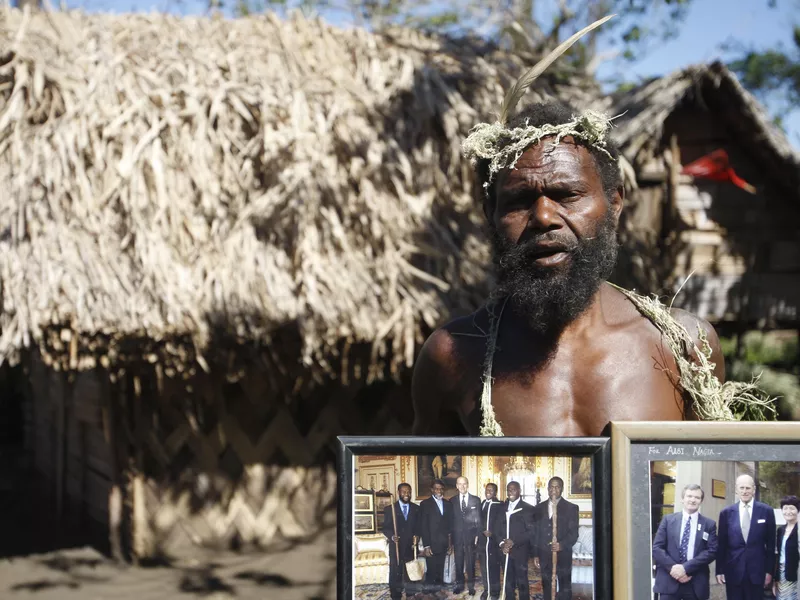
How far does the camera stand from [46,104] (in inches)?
202

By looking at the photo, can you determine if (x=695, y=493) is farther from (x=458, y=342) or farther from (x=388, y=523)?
(x=458, y=342)

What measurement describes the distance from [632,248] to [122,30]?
370 centimetres

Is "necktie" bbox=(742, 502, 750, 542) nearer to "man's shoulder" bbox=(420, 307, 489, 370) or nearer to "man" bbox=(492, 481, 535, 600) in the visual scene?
"man" bbox=(492, 481, 535, 600)

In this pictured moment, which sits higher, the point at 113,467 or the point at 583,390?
Answer: the point at 583,390

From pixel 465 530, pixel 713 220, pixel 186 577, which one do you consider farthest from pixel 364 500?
pixel 713 220

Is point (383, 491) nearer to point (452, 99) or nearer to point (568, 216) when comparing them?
point (568, 216)

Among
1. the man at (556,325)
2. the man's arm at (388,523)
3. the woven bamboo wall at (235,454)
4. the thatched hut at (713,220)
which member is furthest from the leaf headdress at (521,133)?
the woven bamboo wall at (235,454)

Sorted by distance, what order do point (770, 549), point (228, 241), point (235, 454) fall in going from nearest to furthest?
point (770, 549) → point (228, 241) → point (235, 454)

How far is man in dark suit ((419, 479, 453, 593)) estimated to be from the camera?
4.54ft

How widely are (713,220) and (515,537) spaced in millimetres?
4442

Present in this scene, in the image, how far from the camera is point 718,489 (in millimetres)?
1364

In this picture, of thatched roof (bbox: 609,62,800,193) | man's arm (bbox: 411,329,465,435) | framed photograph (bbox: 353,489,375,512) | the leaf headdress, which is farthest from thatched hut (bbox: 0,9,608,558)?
framed photograph (bbox: 353,489,375,512)

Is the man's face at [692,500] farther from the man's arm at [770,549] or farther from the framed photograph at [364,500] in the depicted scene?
the framed photograph at [364,500]

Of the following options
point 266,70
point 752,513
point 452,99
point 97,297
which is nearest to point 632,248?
point 452,99
